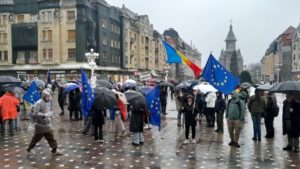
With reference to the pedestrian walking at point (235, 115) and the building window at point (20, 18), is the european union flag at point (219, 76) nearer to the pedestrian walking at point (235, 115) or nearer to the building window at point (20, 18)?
the pedestrian walking at point (235, 115)

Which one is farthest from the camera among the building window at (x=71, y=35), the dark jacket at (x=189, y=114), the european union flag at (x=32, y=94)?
the building window at (x=71, y=35)

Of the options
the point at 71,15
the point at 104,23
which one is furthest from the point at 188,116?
the point at 104,23

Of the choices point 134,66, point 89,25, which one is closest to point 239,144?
point 89,25

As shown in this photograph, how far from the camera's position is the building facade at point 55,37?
167 feet

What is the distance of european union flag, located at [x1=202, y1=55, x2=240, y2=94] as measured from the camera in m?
12.5

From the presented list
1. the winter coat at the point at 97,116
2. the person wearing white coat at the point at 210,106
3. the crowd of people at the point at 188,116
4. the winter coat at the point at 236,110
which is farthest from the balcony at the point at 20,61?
the winter coat at the point at 236,110

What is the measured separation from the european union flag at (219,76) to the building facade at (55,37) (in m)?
39.5

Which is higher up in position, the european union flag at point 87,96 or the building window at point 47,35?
the building window at point 47,35

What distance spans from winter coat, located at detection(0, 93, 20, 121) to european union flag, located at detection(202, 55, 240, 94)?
7.01 m

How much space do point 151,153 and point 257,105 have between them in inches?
171

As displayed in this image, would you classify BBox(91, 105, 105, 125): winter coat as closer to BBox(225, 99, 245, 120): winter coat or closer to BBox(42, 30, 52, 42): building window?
BBox(225, 99, 245, 120): winter coat

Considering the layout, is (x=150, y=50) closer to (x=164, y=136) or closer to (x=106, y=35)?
(x=106, y=35)

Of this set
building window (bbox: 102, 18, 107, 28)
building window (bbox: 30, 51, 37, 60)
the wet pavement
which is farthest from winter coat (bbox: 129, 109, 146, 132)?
building window (bbox: 102, 18, 107, 28)

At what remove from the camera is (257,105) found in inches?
500
